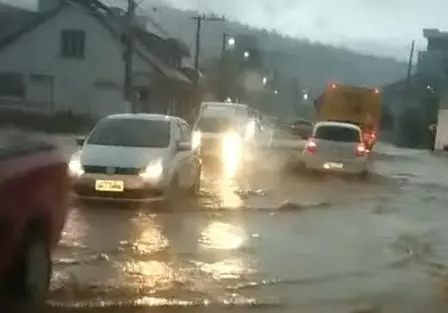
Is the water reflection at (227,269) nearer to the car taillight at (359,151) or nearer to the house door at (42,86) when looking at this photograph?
the car taillight at (359,151)

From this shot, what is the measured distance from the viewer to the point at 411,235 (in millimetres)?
16562

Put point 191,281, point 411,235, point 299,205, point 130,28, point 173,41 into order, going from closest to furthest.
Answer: point 191,281 → point 411,235 → point 299,205 → point 130,28 → point 173,41

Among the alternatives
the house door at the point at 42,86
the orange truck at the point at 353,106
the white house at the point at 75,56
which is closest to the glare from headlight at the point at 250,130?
the orange truck at the point at 353,106

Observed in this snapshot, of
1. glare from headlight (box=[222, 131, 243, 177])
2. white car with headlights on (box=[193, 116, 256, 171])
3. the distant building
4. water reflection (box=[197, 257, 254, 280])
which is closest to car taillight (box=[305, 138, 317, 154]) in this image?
white car with headlights on (box=[193, 116, 256, 171])

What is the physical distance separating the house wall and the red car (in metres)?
48.1

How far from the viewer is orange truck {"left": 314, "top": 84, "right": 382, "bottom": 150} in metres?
→ 43.9

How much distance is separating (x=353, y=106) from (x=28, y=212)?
3595cm

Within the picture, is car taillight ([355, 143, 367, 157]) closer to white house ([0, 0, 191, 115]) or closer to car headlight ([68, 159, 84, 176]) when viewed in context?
car headlight ([68, 159, 84, 176])

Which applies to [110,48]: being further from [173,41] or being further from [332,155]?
[332,155]

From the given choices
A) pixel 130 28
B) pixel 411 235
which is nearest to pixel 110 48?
pixel 130 28

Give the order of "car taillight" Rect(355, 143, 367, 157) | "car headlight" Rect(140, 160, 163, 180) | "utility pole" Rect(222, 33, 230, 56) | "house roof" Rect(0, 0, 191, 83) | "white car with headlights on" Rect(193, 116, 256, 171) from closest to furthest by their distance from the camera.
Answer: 1. "car headlight" Rect(140, 160, 163, 180)
2. "car taillight" Rect(355, 143, 367, 157)
3. "white car with headlights on" Rect(193, 116, 256, 171)
4. "house roof" Rect(0, 0, 191, 83)
5. "utility pole" Rect(222, 33, 230, 56)

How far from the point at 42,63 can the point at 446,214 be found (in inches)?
1615

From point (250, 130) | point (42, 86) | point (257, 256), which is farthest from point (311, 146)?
point (42, 86)

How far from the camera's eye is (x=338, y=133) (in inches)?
1139
